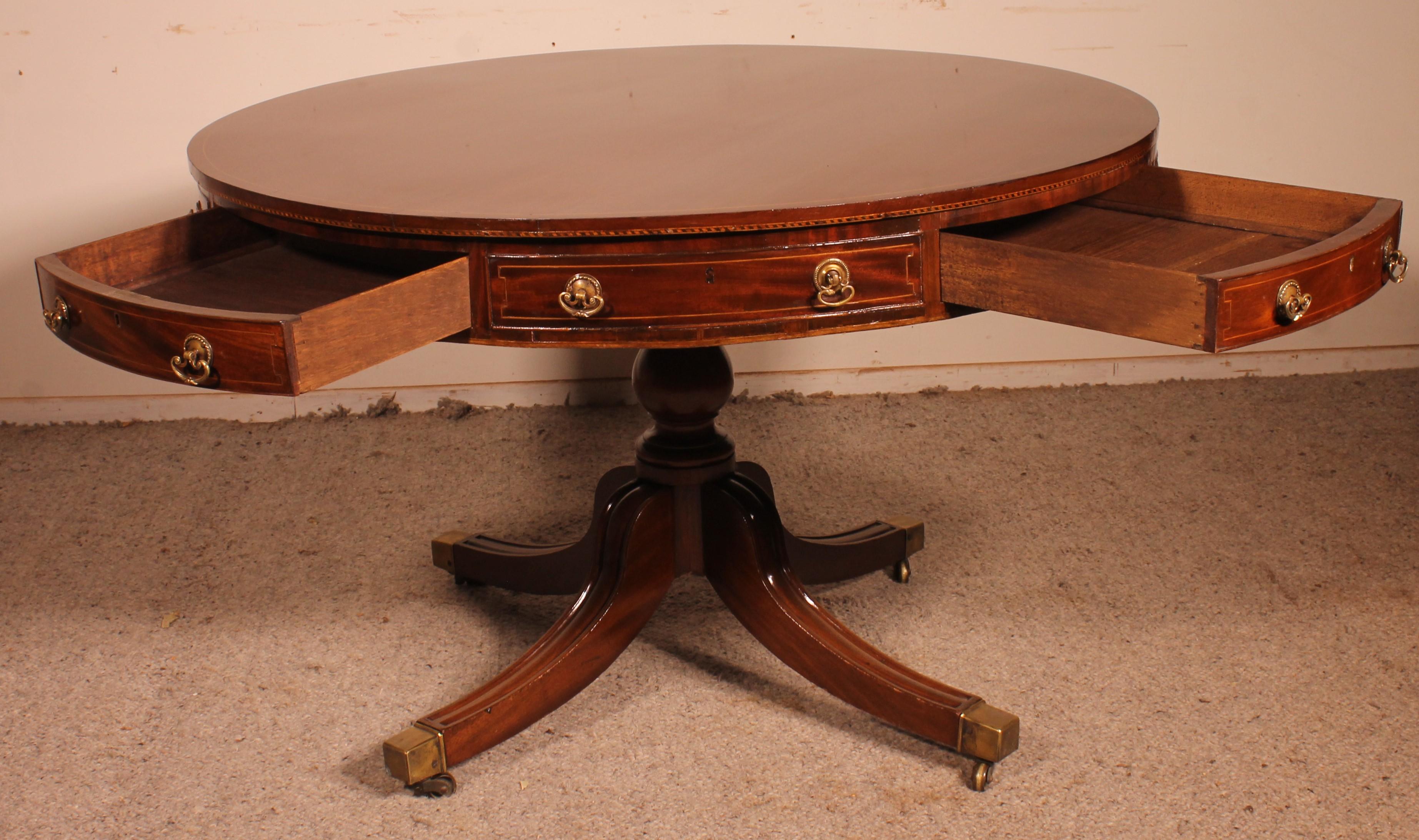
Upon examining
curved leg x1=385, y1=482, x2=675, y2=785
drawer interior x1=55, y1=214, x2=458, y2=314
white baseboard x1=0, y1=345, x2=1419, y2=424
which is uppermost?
drawer interior x1=55, y1=214, x2=458, y2=314

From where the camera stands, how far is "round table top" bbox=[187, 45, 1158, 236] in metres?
1.44

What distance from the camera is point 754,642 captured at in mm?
2211

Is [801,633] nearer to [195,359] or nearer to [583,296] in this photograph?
[583,296]

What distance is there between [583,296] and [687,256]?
0.12 metres

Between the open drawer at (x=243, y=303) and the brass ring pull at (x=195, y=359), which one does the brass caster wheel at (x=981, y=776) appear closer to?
the open drawer at (x=243, y=303)

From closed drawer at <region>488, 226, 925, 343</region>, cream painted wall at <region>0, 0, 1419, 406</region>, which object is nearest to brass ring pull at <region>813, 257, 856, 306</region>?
closed drawer at <region>488, 226, 925, 343</region>

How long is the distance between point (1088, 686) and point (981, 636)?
0.21 metres

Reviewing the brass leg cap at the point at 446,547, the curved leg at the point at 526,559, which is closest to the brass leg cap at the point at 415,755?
the curved leg at the point at 526,559

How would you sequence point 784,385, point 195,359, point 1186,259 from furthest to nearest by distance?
1. point 784,385
2. point 1186,259
3. point 195,359

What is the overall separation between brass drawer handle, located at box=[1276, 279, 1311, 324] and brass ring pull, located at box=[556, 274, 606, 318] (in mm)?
677

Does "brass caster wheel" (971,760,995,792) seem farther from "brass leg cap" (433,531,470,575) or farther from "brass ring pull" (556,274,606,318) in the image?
"brass leg cap" (433,531,470,575)

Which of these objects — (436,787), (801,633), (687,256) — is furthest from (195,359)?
(801,633)

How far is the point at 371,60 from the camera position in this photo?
119 inches

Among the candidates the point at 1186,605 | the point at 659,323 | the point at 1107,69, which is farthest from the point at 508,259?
the point at 1107,69
